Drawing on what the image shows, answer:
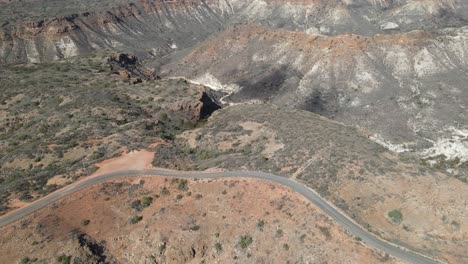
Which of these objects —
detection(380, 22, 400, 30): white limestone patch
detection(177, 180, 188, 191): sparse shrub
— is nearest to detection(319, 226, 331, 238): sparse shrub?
detection(177, 180, 188, 191): sparse shrub

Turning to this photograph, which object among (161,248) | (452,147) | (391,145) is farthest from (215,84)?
(161,248)

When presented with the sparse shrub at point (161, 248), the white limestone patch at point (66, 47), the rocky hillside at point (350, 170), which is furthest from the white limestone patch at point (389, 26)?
the sparse shrub at point (161, 248)

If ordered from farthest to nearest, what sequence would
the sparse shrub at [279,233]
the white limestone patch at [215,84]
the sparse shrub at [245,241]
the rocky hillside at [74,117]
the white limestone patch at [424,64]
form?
the white limestone patch at [215,84] → the white limestone patch at [424,64] → the rocky hillside at [74,117] → the sparse shrub at [279,233] → the sparse shrub at [245,241]

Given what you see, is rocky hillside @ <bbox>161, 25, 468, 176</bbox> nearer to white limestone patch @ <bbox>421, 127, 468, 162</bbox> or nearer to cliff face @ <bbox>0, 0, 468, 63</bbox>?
white limestone patch @ <bbox>421, 127, 468, 162</bbox>

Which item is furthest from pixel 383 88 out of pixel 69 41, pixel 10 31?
pixel 10 31

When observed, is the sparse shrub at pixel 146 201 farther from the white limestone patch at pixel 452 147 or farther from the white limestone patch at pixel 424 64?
the white limestone patch at pixel 424 64

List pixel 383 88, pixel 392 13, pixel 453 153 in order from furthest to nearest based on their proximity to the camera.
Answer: pixel 392 13
pixel 383 88
pixel 453 153

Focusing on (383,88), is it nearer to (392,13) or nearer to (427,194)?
Answer: (427,194)

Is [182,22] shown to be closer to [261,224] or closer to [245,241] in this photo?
[261,224]
